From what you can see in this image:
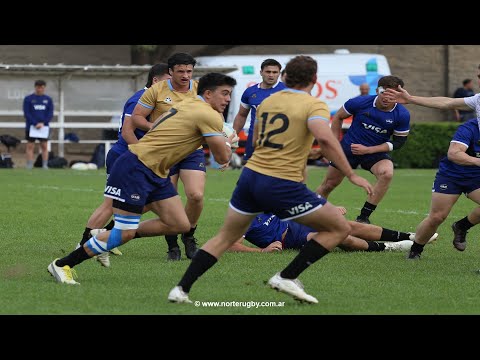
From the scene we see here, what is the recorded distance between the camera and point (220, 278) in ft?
31.6

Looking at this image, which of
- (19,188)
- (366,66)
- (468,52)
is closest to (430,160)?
(366,66)

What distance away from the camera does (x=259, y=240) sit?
11.6 metres

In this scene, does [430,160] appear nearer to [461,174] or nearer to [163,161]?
[461,174]

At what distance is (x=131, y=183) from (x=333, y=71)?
72.4ft

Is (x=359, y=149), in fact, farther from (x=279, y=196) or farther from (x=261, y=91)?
(x=279, y=196)

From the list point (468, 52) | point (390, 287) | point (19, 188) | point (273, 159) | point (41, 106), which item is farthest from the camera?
point (468, 52)

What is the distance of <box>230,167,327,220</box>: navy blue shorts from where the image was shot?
26.2 feet

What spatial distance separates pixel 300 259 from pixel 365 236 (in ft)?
11.8

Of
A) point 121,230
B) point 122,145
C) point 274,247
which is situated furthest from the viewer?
point 274,247

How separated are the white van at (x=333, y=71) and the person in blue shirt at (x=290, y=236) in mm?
18092

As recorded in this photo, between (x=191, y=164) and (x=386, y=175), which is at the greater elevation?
(x=191, y=164)

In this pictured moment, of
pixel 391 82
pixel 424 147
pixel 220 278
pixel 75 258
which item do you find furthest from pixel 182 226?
pixel 424 147

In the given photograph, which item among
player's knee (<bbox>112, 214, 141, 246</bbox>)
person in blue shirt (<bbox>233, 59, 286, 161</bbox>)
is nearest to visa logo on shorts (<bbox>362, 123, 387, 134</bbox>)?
person in blue shirt (<bbox>233, 59, 286, 161</bbox>)

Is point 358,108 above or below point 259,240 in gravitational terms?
above
